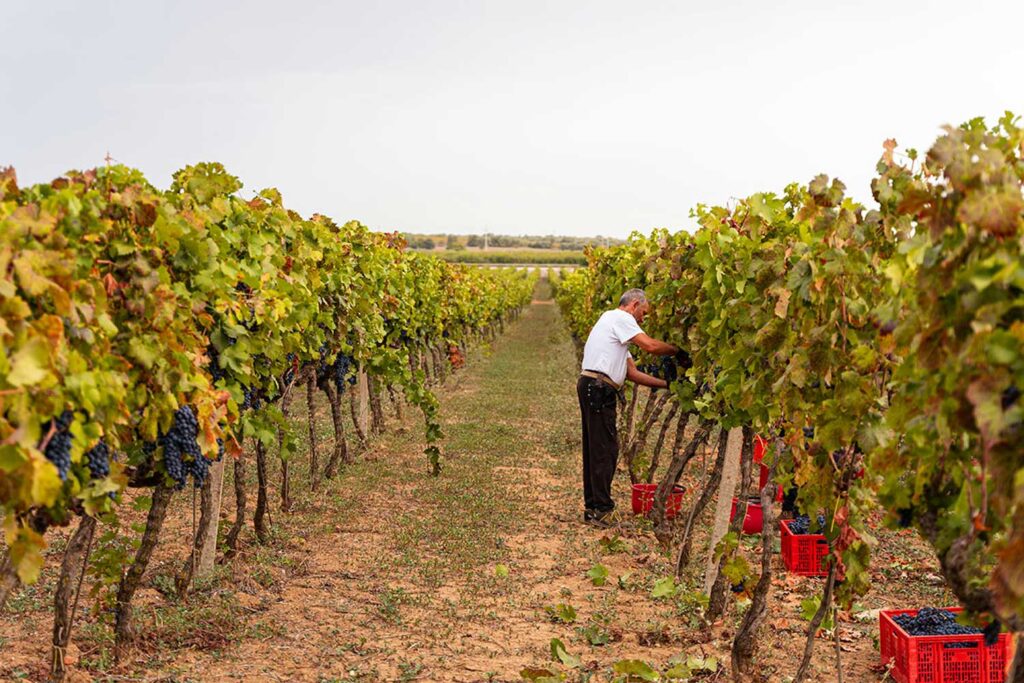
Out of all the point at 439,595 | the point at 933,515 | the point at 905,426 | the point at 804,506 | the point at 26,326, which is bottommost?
the point at 439,595

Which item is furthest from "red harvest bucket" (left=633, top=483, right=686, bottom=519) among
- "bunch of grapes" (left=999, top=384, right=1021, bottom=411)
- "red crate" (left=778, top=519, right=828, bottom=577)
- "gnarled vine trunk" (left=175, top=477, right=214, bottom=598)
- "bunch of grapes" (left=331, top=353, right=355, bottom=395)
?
"bunch of grapes" (left=999, top=384, right=1021, bottom=411)

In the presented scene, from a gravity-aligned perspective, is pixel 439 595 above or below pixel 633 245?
below

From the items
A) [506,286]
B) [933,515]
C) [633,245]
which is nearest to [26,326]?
[933,515]

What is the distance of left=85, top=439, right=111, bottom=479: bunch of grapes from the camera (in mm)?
3127

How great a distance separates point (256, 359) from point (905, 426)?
4199 mm

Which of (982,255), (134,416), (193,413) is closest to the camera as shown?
(982,255)

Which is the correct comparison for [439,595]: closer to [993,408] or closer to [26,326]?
[26,326]

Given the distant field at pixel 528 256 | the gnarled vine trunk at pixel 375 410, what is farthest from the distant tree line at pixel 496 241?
the gnarled vine trunk at pixel 375 410

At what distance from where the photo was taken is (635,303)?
23.7 feet

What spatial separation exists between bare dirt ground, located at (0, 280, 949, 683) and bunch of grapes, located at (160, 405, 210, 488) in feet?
3.63

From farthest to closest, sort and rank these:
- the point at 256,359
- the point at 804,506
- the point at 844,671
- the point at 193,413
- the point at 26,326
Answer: the point at 256,359 < the point at 844,671 < the point at 804,506 < the point at 193,413 < the point at 26,326

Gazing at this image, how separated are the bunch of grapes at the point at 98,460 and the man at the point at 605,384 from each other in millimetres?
4360

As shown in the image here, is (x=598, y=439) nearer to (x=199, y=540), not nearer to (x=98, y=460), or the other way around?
(x=199, y=540)

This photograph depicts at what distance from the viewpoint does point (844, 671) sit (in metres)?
4.73
